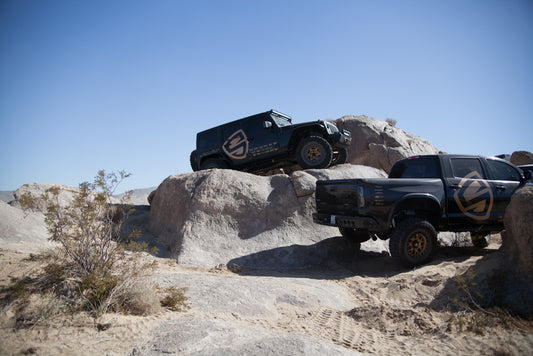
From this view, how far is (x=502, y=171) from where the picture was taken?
21.2 feet

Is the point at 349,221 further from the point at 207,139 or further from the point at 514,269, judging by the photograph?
the point at 207,139

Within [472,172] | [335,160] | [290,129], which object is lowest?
[472,172]

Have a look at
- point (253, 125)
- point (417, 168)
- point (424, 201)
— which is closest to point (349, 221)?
point (424, 201)

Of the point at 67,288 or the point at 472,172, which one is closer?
the point at 67,288

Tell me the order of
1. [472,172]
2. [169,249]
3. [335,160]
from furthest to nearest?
[335,160]
[169,249]
[472,172]

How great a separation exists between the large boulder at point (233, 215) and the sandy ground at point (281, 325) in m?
1.85

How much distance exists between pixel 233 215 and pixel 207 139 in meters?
3.53

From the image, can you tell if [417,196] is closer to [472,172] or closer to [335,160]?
[472,172]

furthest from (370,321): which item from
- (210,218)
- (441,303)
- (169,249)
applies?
(169,249)

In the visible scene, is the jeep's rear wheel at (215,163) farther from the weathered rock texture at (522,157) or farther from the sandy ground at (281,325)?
the weathered rock texture at (522,157)

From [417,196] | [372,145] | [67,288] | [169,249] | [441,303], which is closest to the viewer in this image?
[67,288]

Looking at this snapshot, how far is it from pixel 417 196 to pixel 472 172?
4.71 feet

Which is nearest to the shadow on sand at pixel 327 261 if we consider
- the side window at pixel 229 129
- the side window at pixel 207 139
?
the side window at pixel 229 129

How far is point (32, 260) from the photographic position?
4367mm
